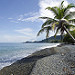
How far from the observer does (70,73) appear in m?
5.08

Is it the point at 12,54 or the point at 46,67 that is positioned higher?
the point at 46,67

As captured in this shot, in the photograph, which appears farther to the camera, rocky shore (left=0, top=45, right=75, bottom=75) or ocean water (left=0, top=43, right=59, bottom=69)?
ocean water (left=0, top=43, right=59, bottom=69)

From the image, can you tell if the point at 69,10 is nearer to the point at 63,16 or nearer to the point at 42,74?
the point at 63,16

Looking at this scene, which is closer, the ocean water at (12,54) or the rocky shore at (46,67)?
the rocky shore at (46,67)

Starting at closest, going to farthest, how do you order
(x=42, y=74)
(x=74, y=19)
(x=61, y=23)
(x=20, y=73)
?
(x=42, y=74) < (x=20, y=73) < (x=61, y=23) < (x=74, y=19)

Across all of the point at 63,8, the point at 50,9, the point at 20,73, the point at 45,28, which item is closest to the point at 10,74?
the point at 20,73

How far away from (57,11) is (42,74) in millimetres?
10059

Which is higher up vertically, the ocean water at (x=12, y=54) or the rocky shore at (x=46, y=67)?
the rocky shore at (x=46, y=67)

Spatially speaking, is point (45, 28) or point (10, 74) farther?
point (45, 28)

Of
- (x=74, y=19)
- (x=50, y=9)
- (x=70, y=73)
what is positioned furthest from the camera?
(x=50, y=9)

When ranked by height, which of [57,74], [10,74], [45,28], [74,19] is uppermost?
[74,19]

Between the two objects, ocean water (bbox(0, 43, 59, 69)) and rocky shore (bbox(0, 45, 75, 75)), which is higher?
rocky shore (bbox(0, 45, 75, 75))

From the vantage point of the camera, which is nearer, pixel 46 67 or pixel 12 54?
pixel 46 67

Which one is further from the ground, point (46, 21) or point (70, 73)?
point (46, 21)
